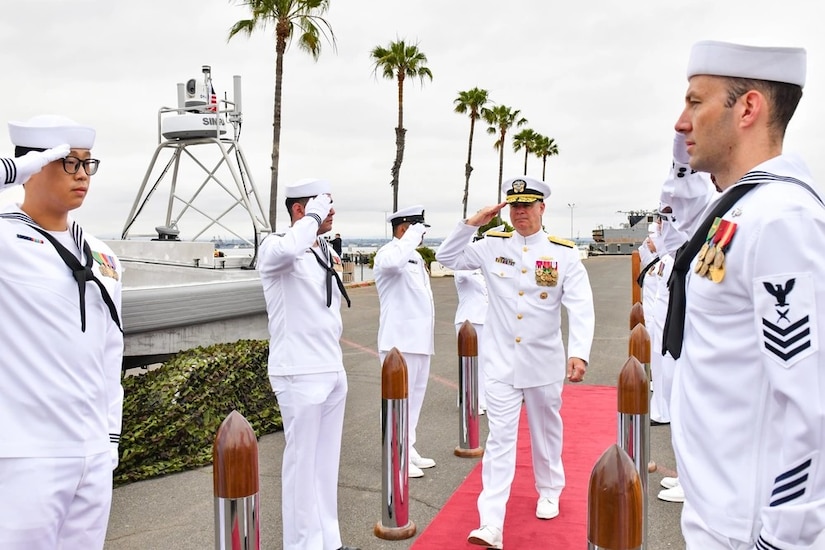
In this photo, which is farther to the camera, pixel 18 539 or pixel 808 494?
pixel 18 539

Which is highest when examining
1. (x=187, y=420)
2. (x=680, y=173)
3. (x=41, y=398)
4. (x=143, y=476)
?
(x=680, y=173)

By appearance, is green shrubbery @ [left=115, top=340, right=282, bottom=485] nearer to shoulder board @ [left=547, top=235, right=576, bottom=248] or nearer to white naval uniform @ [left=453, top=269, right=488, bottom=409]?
white naval uniform @ [left=453, top=269, right=488, bottom=409]

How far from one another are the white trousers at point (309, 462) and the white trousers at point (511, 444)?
957 millimetres

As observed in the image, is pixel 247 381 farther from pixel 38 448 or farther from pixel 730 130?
pixel 730 130

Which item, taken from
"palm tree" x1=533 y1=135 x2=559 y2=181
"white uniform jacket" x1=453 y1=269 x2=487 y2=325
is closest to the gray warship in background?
"palm tree" x1=533 y1=135 x2=559 y2=181

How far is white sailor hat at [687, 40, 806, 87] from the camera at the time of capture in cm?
189

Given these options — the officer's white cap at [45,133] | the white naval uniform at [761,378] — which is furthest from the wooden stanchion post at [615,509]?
the officer's white cap at [45,133]

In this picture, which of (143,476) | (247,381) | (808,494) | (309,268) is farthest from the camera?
(247,381)

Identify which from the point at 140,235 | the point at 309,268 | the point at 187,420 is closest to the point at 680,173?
the point at 309,268

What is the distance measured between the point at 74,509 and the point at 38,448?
27 cm

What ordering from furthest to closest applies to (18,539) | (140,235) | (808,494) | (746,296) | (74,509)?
(140,235) < (74,509) < (18,539) < (746,296) < (808,494)

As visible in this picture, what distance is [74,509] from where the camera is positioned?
2.47 m

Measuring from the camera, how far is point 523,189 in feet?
15.5

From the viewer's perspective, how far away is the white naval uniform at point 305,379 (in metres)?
3.93
